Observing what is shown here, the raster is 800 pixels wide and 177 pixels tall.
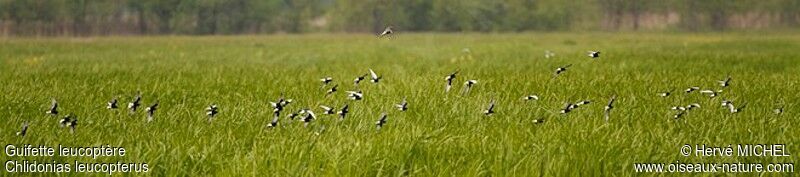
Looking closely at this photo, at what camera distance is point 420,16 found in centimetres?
13912

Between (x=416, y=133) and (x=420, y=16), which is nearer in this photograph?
(x=416, y=133)

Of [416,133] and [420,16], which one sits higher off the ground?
[416,133]

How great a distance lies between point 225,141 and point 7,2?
381 ft

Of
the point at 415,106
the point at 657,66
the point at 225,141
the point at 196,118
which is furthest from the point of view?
the point at 657,66

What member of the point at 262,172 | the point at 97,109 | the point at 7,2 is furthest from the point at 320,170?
the point at 7,2

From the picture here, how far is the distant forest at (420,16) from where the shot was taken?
391 feet

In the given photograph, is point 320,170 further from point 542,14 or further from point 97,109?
point 542,14

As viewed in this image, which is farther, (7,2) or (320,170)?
(7,2)

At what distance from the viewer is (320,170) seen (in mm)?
3123

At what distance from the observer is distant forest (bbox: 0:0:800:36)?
119 metres

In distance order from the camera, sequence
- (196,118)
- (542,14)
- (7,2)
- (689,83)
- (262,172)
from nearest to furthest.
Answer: (262,172) → (196,118) → (689,83) → (7,2) → (542,14)

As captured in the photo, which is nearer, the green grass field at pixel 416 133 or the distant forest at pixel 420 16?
the green grass field at pixel 416 133

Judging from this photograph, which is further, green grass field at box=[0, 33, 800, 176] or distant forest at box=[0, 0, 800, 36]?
distant forest at box=[0, 0, 800, 36]

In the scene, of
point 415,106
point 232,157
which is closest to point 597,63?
point 415,106
